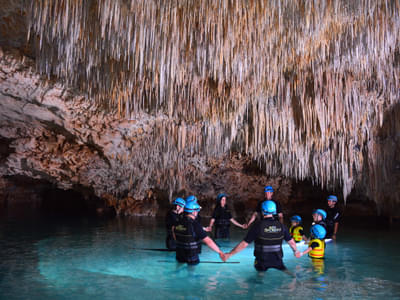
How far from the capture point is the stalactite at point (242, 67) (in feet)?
18.0

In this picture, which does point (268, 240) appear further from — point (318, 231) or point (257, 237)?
point (318, 231)

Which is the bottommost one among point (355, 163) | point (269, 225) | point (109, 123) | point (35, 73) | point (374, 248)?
point (374, 248)

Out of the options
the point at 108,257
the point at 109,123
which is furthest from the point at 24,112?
the point at 108,257

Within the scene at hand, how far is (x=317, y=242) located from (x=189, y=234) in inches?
83.5

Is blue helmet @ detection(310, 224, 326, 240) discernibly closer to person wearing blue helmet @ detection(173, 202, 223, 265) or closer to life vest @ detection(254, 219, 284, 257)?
life vest @ detection(254, 219, 284, 257)

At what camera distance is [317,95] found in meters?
8.33

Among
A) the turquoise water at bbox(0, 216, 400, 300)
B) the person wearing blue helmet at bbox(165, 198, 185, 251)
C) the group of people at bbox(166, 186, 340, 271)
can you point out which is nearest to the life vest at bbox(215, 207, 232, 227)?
the turquoise water at bbox(0, 216, 400, 300)

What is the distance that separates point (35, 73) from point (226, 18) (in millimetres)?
4365

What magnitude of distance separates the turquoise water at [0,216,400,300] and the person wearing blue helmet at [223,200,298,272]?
20cm

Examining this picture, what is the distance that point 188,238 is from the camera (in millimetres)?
5426

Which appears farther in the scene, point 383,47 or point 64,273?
point 383,47

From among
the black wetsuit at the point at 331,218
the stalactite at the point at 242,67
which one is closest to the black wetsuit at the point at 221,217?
the black wetsuit at the point at 331,218

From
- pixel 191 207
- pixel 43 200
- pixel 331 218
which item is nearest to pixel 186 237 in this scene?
pixel 191 207

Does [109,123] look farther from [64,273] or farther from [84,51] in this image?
[64,273]
